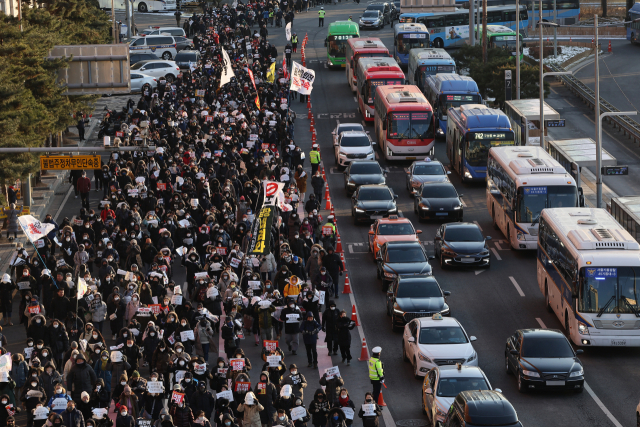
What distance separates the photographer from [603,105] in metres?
60.7

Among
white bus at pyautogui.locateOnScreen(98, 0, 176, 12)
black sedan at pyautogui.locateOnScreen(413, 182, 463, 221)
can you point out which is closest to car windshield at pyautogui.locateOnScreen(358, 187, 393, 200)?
black sedan at pyautogui.locateOnScreen(413, 182, 463, 221)

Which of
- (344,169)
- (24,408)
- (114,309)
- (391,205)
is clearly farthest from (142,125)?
(24,408)

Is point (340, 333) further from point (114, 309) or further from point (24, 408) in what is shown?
point (24, 408)

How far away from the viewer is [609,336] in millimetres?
25125

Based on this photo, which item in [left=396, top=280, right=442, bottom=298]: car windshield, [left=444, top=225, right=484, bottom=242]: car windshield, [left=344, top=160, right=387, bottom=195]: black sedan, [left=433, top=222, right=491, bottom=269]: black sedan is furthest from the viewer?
[left=344, top=160, right=387, bottom=195]: black sedan

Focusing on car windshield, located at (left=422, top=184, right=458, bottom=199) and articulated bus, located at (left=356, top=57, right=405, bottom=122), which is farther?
articulated bus, located at (left=356, top=57, right=405, bottom=122)

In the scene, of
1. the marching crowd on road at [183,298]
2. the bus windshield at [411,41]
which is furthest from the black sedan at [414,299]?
the bus windshield at [411,41]

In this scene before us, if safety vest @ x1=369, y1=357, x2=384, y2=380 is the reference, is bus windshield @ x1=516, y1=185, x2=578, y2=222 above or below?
above

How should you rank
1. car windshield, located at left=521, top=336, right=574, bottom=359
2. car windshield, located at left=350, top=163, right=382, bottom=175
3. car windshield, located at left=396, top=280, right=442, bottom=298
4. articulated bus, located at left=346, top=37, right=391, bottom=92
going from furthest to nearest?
articulated bus, located at left=346, top=37, right=391, bottom=92
car windshield, located at left=350, top=163, right=382, bottom=175
car windshield, located at left=396, top=280, right=442, bottom=298
car windshield, located at left=521, top=336, right=574, bottom=359

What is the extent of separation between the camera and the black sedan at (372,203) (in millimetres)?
37281

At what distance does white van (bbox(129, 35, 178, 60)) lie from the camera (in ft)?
236

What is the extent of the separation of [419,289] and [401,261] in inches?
132

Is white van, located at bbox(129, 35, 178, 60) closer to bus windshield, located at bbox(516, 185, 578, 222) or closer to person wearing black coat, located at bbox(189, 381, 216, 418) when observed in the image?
bus windshield, located at bbox(516, 185, 578, 222)

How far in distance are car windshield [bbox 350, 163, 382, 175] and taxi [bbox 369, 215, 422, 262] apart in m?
7.40
